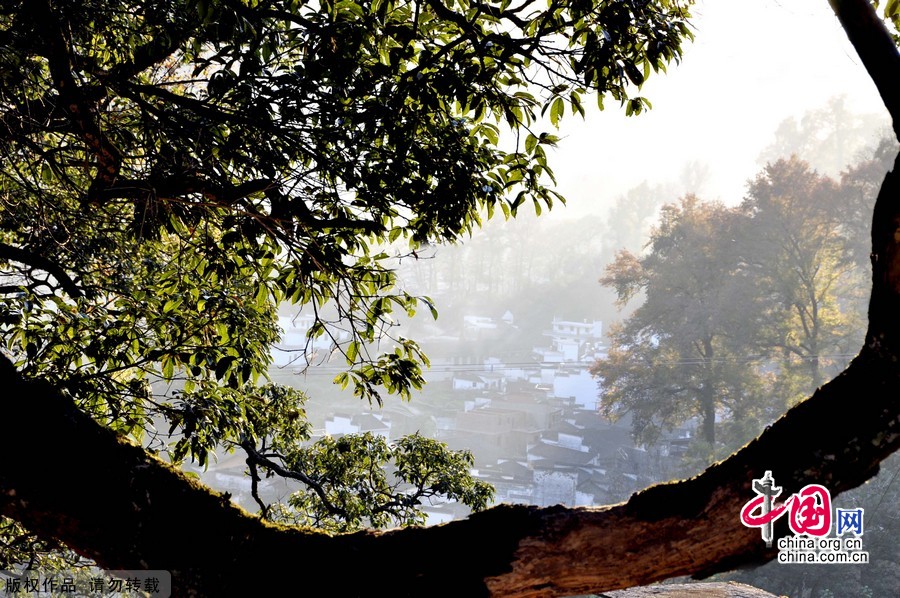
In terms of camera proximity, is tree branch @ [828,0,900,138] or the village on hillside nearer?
tree branch @ [828,0,900,138]

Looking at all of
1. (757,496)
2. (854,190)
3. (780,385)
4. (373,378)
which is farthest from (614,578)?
(854,190)

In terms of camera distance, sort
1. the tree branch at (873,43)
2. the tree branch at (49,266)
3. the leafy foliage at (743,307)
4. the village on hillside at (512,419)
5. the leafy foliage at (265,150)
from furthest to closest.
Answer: the village on hillside at (512,419)
the leafy foliage at (743,307)
the tree branch at (49,266)
the leafy foliage at (265,150)
the tree branch at (873,43)

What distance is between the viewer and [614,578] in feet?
4.99

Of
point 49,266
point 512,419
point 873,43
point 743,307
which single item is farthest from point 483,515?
point 512,419

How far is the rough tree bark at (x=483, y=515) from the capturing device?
4.53 feet

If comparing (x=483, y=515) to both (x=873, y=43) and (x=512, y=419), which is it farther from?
(x=512, y=419)

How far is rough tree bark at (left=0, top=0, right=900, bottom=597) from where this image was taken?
4.53ft

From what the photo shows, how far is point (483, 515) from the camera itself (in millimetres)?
1639

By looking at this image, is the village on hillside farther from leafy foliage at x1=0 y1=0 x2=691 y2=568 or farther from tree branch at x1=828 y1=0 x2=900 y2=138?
tree branch at x1=828 y1=0 x2=900 y2=138

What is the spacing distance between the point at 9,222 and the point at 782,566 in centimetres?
1302

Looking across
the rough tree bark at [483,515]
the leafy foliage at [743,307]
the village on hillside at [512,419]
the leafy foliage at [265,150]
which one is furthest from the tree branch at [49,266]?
the leafy foliage at [743,307]

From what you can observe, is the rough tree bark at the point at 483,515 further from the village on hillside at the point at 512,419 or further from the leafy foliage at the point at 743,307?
the leafy foliage at the point at 743,307

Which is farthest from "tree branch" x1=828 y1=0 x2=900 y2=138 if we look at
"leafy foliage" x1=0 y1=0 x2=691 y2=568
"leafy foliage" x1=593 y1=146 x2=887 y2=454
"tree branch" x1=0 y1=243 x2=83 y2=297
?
"leafy foliage" x1=593 y1=146 x2=887 y2=454

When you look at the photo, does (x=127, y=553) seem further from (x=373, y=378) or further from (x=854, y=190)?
(x=854, y=190)
